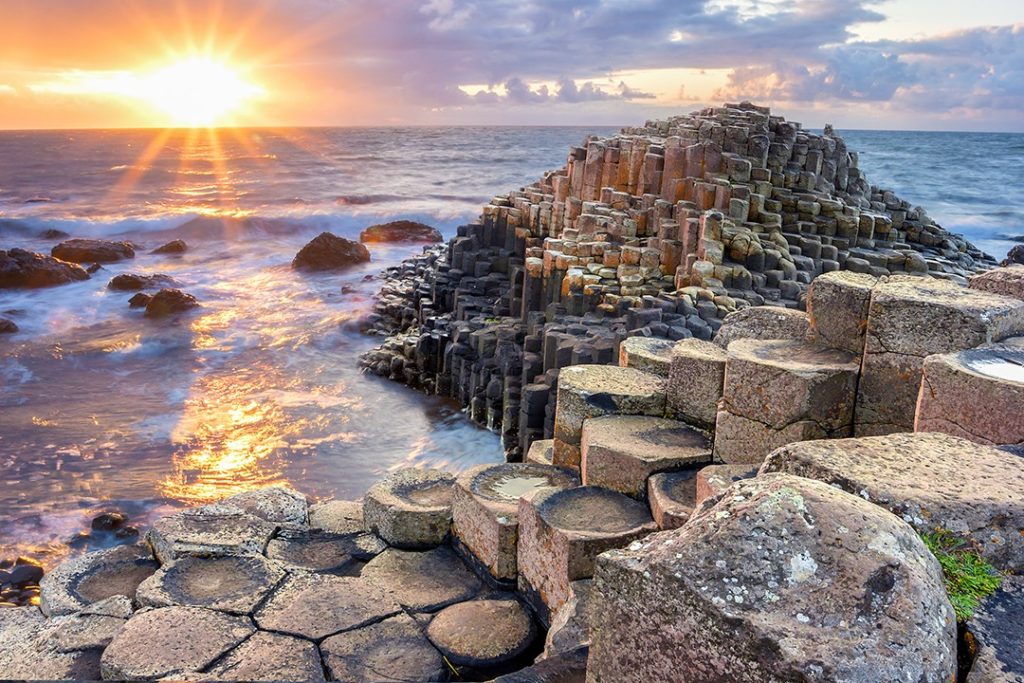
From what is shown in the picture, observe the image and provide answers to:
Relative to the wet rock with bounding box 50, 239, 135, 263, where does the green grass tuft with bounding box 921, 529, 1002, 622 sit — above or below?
above

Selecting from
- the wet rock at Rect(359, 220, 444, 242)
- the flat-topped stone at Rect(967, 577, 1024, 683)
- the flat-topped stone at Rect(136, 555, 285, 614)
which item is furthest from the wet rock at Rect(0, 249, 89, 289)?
the flat-topped stone at Rect(967, 577, 1024, 683)

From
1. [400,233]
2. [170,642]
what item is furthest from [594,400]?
[400,233]

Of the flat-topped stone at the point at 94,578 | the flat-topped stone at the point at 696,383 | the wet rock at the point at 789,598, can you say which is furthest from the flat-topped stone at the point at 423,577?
the wet rock at the point at 789,598

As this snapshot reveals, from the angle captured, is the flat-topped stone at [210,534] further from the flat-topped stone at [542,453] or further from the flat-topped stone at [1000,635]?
the flat-topped stone at [1000,635]

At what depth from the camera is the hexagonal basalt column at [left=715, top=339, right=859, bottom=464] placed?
4473 mm

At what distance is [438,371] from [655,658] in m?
11.5

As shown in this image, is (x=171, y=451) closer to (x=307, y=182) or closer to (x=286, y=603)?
(x=286, y=603)

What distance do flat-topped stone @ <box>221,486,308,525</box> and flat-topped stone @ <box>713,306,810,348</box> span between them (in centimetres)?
341

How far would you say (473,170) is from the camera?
66812 millimetres

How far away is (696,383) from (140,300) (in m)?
17.6

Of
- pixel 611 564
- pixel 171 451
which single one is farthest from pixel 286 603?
pixel 171 451

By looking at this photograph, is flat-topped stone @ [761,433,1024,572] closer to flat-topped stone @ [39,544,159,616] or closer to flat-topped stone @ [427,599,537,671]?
flat-topped stone @ [427,599,537,671]

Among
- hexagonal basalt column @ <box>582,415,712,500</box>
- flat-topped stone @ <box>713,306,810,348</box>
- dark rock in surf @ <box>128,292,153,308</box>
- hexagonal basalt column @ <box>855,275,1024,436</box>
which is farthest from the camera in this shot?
dark rock in surf @ <box>128,292,153,308</box>

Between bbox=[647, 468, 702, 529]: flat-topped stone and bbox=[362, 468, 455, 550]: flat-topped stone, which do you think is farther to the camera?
bbox=[362, 468, 455, 550]: flat-topped stone
